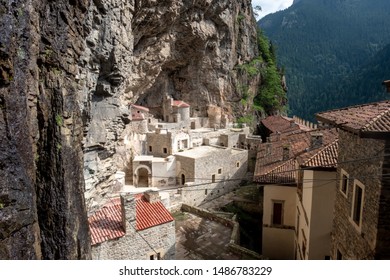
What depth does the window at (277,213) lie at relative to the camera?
13.7 meters

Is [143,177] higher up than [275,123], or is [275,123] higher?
[275,123]

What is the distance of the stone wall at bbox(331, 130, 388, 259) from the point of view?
18.1 feet

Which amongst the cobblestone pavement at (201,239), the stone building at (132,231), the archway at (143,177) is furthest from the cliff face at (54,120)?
the archway at (143,177)

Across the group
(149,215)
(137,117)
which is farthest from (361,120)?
(137,117)

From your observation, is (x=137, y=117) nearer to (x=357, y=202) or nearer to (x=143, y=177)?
(x=143, y=177)

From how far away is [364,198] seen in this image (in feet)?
20.0

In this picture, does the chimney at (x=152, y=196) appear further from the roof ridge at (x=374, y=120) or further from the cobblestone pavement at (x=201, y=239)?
the roof ridge at (x=374, y=120)

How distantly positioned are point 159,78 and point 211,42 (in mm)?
8694

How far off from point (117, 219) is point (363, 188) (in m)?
9.03

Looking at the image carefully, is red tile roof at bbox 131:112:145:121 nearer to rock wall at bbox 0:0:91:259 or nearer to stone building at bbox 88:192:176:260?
stone building at bbox 88:192:176:260

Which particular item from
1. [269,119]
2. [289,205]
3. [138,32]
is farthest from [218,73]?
[289,205]

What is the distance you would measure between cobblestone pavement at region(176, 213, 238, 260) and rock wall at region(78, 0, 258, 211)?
5547 mm

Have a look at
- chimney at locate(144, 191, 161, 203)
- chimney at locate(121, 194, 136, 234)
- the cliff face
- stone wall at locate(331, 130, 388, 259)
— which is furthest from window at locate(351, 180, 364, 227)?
chimney at locate(144, 191, 161, 203)

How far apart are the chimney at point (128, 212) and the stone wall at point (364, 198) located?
7.26m
